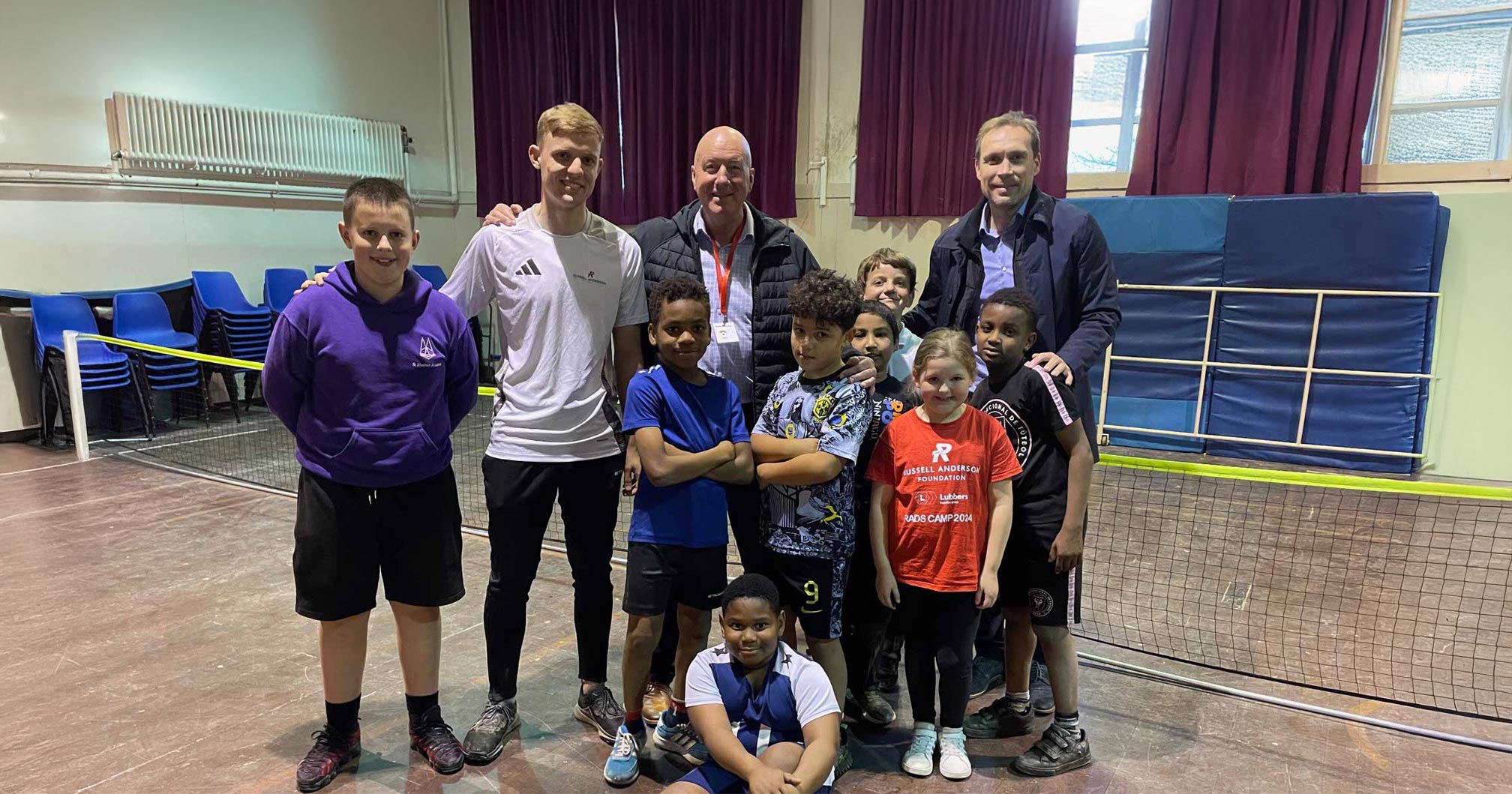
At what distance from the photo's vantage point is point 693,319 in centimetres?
212

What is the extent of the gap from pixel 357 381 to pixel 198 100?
7.81 meters

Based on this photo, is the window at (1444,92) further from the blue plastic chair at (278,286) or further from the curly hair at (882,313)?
the blue plastic chair at (278,286)

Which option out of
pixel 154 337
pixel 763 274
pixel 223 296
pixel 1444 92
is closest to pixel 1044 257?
pixel 763 274

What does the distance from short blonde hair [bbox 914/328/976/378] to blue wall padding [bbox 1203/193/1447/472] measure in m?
5.14

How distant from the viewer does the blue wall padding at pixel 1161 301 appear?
20.5ft

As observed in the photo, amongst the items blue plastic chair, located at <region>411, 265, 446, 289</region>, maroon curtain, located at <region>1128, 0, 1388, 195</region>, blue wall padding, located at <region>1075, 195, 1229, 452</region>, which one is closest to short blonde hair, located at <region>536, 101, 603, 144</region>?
blue wall padding, located at <region>1075, 195, 1229, 452</region>

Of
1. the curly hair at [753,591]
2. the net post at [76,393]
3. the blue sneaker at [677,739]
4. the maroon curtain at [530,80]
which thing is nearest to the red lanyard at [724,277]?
the curly hair at [753,591]

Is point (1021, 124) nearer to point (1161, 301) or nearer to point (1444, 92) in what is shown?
point (1161, 301)

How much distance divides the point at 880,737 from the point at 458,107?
10149mm

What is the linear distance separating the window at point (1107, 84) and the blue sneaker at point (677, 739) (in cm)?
628

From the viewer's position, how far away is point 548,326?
2.24m

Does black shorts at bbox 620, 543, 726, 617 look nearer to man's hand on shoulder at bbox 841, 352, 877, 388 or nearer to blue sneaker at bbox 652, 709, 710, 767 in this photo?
blue sneaker at bbox 652, 709, 710, 767

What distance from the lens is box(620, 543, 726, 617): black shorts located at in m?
2.15

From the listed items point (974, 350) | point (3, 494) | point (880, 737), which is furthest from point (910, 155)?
point (3, 494)
